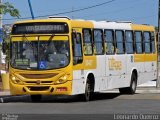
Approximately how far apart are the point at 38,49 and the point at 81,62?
1.62 m

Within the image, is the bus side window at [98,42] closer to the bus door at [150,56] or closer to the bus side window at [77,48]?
the bus side window at [77,48]

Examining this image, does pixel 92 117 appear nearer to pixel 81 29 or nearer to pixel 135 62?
pixel 81 29

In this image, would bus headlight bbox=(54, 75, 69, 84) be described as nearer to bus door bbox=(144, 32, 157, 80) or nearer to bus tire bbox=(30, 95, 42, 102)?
bus tire bbox=(30, 95, 42, 102)

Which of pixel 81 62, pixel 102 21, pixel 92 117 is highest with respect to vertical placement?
pixel 102 21

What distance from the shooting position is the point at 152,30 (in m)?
30.4

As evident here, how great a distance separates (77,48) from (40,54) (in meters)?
1.34

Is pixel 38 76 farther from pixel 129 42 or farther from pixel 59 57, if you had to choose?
pixel 129 42

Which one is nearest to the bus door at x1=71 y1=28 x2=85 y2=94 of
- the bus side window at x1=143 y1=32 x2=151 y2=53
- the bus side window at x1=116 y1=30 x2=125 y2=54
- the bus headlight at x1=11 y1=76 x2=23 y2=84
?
the bus headlight at x1=11 y1=76 x2=23 y2=84

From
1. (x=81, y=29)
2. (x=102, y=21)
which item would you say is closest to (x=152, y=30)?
(x=102, y=21)

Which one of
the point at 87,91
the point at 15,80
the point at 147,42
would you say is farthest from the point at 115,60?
the point at 15,80

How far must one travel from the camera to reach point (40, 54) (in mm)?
22250

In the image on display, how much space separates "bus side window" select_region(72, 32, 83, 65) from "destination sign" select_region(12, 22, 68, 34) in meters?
0.45

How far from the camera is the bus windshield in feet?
72.2

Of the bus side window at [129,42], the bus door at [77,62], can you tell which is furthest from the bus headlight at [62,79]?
the bus side window at [129,42]
